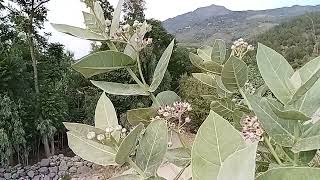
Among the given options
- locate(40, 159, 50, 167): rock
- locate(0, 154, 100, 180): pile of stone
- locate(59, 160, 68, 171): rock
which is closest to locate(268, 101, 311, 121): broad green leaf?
locate(0, 154, 100, 180): pile of stone

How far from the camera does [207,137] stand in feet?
0.85

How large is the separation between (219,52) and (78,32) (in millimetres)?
119

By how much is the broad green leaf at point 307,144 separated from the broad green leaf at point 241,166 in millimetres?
100

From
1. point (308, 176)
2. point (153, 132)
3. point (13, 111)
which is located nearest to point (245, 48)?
point (153, 132)

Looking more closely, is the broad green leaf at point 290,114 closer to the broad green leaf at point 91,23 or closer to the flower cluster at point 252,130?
the flower cluster at point 252,130

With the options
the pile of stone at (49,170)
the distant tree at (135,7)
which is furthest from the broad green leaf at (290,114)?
the distant tree at (135,7)

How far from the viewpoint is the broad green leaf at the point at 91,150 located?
Answer: 0.35 metres

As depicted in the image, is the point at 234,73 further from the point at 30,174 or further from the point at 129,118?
the point at 30,174

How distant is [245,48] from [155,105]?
4.1 inches

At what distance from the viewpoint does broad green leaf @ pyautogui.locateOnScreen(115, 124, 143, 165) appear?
1.06 ft

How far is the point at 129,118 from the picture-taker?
17.8 inches

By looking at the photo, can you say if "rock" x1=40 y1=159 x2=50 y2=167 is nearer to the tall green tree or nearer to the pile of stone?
the pile of stone

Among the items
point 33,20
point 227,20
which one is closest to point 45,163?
point 33,20

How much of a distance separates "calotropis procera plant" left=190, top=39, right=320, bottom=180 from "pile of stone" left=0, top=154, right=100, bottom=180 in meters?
5.35
